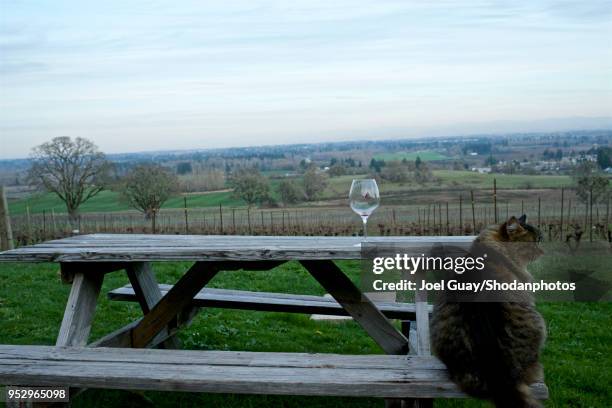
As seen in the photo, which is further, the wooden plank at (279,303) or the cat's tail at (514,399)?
the wooden plank at (279,303)

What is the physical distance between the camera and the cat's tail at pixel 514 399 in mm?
2254

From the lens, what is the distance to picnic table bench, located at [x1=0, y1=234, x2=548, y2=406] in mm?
2406

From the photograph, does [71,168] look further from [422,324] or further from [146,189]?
[422,324]

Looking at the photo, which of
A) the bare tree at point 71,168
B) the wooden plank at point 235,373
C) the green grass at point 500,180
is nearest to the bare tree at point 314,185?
the green grass at point 500,180

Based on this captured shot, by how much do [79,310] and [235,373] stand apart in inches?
50.2

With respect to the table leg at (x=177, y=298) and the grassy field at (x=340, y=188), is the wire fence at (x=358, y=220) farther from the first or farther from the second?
the table leg at (x=177, y=298)

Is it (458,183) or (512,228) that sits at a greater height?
(512,228)

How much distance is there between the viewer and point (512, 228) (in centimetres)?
278

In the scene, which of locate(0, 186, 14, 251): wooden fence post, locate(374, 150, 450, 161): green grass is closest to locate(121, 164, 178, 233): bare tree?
locate(0, 186, 14, 251): wooden fence post

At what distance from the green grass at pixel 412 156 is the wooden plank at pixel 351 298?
17.8 metres

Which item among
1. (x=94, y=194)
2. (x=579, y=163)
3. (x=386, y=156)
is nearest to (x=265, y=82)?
(x=386, y=156)

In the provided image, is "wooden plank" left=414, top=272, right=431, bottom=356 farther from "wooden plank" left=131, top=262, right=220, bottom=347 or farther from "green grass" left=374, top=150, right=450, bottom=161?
"green grass" left=374, top=150, right=450, bottom=161

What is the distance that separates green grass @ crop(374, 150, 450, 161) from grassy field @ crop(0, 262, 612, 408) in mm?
14429

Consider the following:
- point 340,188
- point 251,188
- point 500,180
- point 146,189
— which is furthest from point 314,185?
point 500,180
